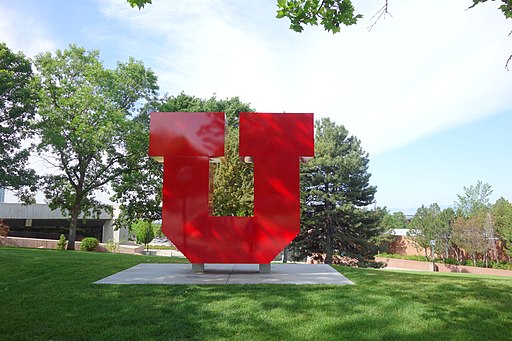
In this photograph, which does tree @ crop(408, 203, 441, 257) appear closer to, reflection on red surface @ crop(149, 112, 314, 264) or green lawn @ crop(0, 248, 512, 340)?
green lawn @ crop(0, 248, 512, 340)

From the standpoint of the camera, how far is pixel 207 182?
10188 millimetres

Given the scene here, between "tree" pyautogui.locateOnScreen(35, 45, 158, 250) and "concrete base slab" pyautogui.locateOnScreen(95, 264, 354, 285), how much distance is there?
586 inches

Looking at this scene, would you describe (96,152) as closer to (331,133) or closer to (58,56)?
(58,56)

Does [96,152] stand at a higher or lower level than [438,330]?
higher

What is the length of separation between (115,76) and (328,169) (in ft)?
59.6

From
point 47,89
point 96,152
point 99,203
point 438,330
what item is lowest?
point 438,330

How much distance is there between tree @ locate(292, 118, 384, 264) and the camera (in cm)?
3269

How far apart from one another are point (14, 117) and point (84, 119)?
5.17m

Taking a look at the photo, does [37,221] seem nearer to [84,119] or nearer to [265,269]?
[84,119]

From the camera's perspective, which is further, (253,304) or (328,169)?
(328,169)

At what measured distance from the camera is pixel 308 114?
1027 centimetres

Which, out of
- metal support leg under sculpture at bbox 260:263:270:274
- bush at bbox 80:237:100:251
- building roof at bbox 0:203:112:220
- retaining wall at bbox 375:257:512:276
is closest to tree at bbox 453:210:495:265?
retaining wall at bbox 375:257:512:276

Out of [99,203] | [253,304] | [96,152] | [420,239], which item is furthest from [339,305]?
[420,239]

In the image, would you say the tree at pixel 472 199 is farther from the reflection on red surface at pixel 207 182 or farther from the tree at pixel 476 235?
the reflection on red surface at pixel 207 182
